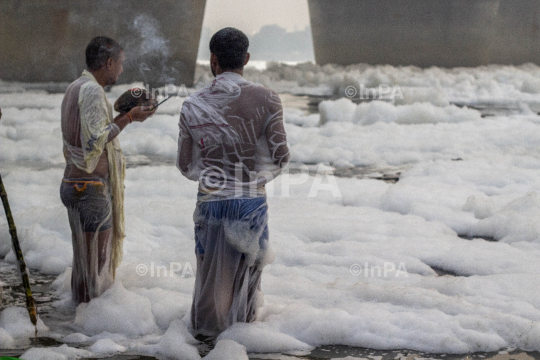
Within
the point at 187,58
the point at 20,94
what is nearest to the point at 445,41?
the point at 187,58

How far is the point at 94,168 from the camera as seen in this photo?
3.35 metres

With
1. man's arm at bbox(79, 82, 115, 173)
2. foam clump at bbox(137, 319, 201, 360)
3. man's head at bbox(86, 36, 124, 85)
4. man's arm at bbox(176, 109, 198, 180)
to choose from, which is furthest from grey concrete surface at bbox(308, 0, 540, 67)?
foam clump at bbox(137, 319, 201, 360)

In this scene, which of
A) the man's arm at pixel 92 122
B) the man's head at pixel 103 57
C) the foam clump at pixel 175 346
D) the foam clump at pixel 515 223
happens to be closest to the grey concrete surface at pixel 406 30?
the foam clump at pixel 515 223

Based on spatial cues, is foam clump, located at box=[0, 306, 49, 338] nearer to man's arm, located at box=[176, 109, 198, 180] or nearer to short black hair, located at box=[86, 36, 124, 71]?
man's arm, located at box=[176, 109, 198, 180]

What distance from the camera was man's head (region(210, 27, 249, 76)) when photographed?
2.92 metres

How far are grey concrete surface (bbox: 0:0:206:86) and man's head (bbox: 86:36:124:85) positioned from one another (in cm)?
1031

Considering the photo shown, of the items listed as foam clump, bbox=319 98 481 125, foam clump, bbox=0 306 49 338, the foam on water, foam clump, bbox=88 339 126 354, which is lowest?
foam clump, bbox=88 339 126 354

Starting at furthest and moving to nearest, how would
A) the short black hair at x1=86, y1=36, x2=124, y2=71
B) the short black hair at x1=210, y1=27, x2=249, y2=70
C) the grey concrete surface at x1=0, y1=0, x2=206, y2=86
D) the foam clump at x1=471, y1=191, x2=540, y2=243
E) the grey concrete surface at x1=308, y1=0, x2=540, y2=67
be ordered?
the grey concrete surface at x1=308, y1=0, x2=540, y2=67 < the grey concrete surface at x1=0, y1=0, x2=206, y2=86 < the foam clump at x1=471, y1=191, x2=540, y2=243 < the short black hair at x1=86, y1=36, x2=124, y2=71 < the short black hair at x1=210, y1=27, x2=249, y2=70

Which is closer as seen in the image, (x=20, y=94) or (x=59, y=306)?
(x=59, y=306)

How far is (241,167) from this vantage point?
3.00m

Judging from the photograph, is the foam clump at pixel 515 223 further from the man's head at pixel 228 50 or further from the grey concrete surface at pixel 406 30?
the grey concrete surface at pixel 406 30

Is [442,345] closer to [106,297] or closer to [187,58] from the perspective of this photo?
[106,297]

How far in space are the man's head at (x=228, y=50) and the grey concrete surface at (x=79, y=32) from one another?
35.8 ft

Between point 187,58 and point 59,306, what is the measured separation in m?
12.4
